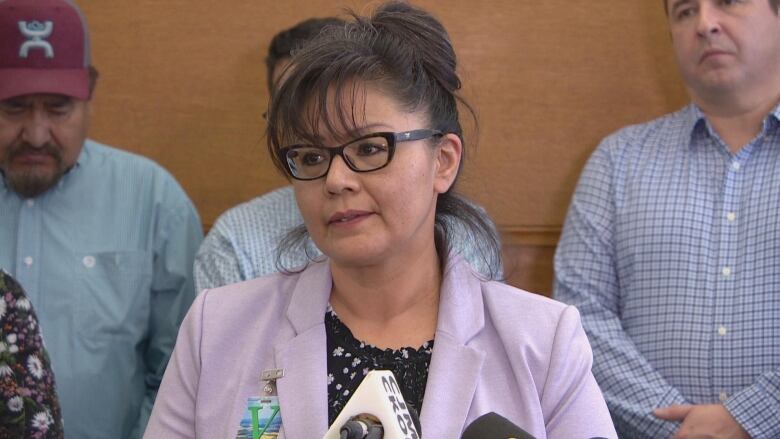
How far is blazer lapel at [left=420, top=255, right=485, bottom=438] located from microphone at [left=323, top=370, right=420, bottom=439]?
0.38m

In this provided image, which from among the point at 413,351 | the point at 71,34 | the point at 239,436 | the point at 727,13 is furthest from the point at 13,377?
the point at 727,13

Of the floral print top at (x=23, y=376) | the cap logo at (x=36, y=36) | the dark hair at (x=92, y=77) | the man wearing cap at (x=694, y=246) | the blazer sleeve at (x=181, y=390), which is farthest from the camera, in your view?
the dark hair at (x=92, y=77)

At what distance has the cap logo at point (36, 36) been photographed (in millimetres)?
2932

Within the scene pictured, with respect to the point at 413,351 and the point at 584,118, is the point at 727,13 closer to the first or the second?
the point at 584,118

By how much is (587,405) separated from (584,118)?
1.67m

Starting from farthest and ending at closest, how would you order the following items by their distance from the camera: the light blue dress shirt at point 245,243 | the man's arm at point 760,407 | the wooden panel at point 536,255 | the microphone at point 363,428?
the wooden panel at point 536,255, the light blue dress shirt at point 245,243, the man's arm at point 760,407, the microphone at point 363,428

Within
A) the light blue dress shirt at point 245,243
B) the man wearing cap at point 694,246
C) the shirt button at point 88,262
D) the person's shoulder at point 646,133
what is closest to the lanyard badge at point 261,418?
the light blue dress shirt at point 245,243

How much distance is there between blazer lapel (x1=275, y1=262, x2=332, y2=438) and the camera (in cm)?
168

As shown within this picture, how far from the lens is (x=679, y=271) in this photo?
9.11ft

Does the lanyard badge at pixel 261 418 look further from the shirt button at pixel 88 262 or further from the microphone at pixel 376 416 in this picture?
the shirt button at pixel 88 262

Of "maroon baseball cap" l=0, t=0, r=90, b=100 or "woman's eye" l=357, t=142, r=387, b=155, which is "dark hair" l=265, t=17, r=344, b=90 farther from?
"woman's eye" l=357, t=142, r=387, b=155

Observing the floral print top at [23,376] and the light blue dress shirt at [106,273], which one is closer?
the floral print top at [23,376]

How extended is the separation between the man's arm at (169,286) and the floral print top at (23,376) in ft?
2.77

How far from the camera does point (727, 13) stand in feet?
9.48
